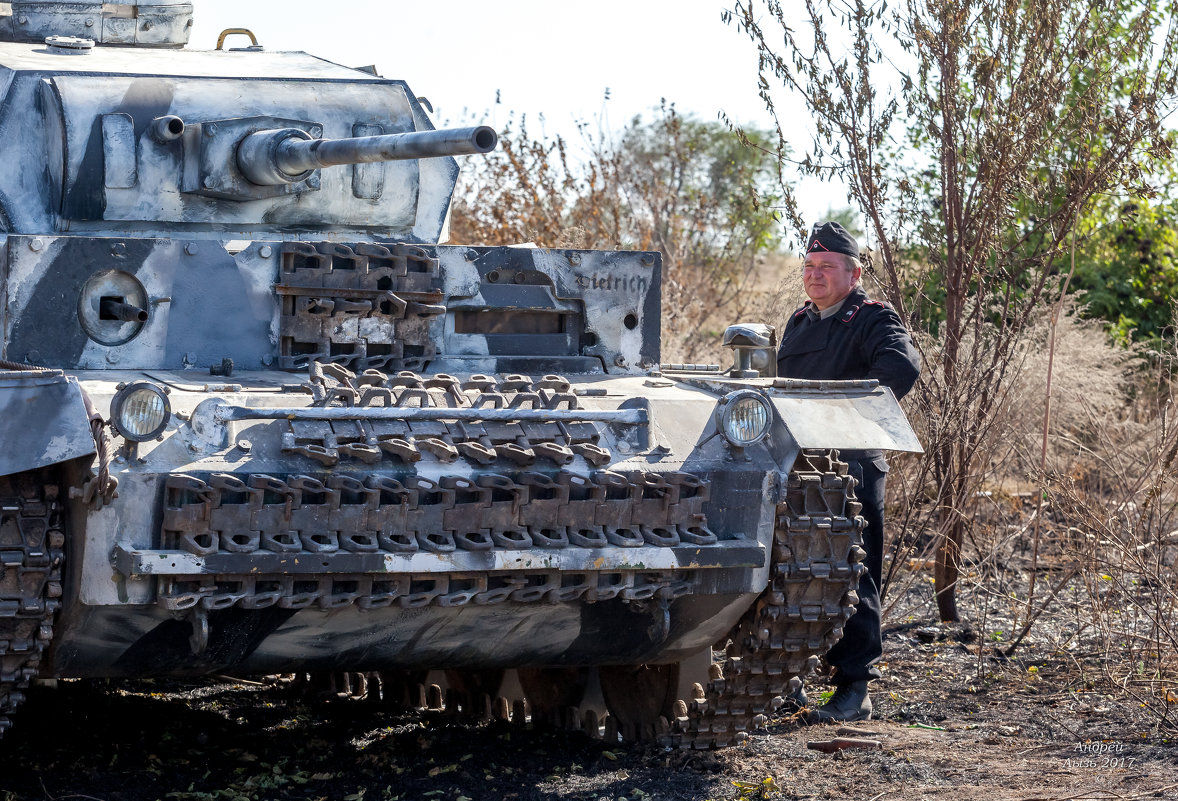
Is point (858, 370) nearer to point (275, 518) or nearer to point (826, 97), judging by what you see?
point (826, 97)

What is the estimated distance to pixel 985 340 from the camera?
9695 mm

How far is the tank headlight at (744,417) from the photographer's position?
566 centimetres

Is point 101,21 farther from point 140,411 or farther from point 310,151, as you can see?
point 140,411

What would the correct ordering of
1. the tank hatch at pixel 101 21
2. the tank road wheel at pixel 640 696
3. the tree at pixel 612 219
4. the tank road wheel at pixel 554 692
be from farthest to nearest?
the tree at pixel 612 219 < the tank hatch at pixel 101 21 < the tank road wheel at pixel 554 692 < the tank road wheel at pixel 640 696

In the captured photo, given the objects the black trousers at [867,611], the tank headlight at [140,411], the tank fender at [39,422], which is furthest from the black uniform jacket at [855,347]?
the tank fender at [39,422]

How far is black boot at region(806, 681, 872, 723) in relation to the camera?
710 centimetres

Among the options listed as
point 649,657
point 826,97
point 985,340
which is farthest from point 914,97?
point 649,657

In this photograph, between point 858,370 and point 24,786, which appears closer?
point 24,786

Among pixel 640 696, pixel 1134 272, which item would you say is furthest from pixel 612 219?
pixel 640 696

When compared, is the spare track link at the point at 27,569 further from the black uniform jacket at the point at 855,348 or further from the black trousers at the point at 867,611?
the black trousers at the point at 867,611

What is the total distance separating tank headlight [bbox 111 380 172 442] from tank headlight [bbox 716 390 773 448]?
6.34ft

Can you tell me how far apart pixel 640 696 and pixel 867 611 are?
1190 millimetres

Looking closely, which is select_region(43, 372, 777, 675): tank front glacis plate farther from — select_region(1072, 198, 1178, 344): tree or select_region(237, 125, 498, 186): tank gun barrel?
select_region(1072, 198, 1178, 344): tree

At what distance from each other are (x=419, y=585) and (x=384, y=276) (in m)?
1.59
